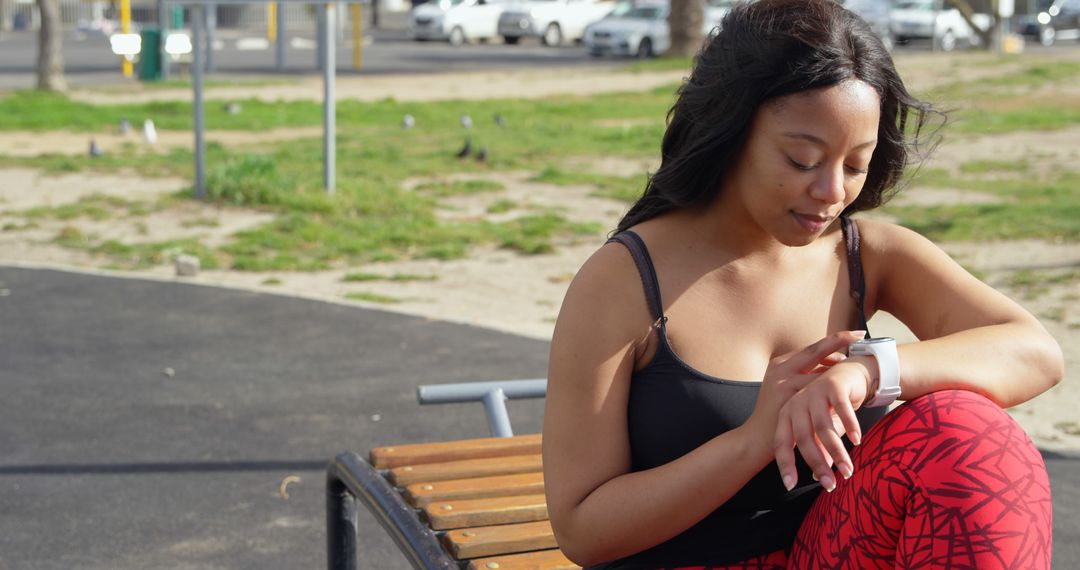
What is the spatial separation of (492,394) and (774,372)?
64.8 inches

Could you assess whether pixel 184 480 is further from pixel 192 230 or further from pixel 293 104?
pixel 293 104

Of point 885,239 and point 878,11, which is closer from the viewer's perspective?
point 885,239

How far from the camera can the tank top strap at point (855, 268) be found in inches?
86.2

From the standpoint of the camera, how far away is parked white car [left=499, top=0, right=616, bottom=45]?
3619 centimetres

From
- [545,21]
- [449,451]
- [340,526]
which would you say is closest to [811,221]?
[449,451]

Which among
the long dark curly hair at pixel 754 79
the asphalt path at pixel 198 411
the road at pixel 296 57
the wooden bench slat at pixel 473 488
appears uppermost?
the long dark curly hair at pixel 754 79

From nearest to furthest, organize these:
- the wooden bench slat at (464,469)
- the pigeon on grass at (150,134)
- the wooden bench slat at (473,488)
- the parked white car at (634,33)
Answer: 1. the wooden bench slat at (473,488)
2. the wooden bench slat at (464,469)
3. the pigeon on grass at (150,134)
4. the parked white car at (634,33)

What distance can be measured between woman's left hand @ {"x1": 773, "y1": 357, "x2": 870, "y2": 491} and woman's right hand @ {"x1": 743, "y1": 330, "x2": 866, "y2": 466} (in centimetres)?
2

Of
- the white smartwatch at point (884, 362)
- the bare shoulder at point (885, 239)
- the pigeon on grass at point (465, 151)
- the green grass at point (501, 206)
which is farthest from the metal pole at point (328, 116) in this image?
the white smartwatch at point (884, 362)

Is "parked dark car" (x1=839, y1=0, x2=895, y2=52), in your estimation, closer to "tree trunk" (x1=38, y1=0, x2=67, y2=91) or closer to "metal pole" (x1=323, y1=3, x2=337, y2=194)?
"tree trunk" (x1=38, y1=0, x2=67, y2=91)

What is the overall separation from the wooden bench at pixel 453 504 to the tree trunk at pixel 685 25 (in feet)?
72.8

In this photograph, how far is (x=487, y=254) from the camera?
28.5 feet

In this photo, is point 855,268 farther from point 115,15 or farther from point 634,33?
point 115,15

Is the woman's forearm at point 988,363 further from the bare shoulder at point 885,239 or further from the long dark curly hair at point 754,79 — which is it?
the long dark curly hair at point 754,79
